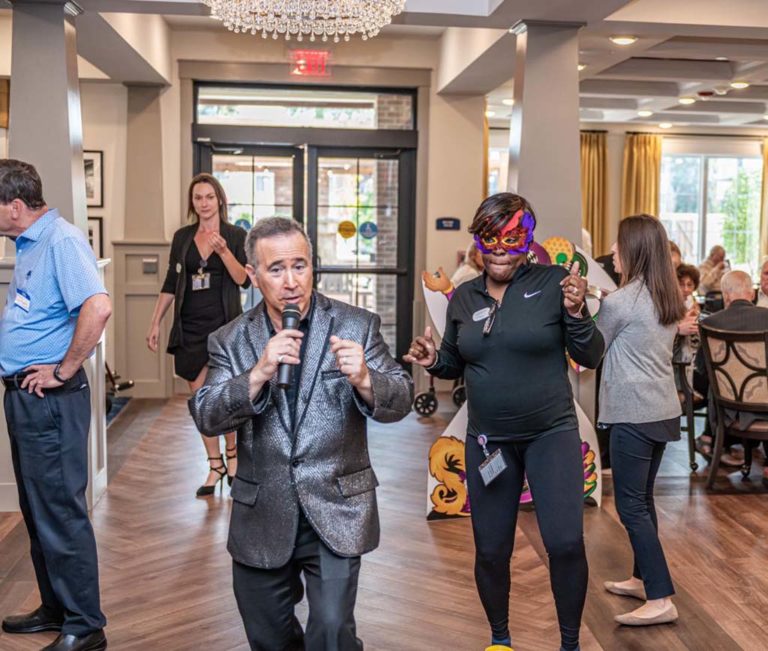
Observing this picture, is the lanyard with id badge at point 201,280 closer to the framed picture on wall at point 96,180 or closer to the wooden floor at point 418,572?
the wooden floor at point 418,572

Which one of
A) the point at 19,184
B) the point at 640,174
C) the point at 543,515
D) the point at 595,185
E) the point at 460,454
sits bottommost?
the point at 460,454

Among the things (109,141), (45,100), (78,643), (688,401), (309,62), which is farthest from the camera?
(109,141)

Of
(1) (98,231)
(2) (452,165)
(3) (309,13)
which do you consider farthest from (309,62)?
(3) (309,13)

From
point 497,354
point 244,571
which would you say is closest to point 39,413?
point 244,571

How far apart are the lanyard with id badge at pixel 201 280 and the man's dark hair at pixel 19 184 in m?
1.87

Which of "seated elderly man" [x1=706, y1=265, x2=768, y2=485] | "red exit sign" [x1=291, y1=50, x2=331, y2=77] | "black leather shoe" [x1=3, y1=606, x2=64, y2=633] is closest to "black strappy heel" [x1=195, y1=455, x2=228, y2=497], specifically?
"black leather shoe" [x1=3, y1=606, x2=64, y2=633]

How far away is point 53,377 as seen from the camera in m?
3.13

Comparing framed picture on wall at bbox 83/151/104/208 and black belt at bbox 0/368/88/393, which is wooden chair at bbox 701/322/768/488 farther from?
framed picture on wall at bbox 83/151/104/208

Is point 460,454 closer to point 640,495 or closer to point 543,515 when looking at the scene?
point 640,495

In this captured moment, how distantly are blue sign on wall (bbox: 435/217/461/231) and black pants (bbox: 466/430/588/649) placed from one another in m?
5.98

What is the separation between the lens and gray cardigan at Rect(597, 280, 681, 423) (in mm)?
3463

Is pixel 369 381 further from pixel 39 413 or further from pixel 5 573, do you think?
pixel 5 573

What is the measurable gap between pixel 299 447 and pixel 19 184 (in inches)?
61.7

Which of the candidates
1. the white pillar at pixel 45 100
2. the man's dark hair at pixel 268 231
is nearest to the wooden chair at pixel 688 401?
the white pillar at pixel 45 100
